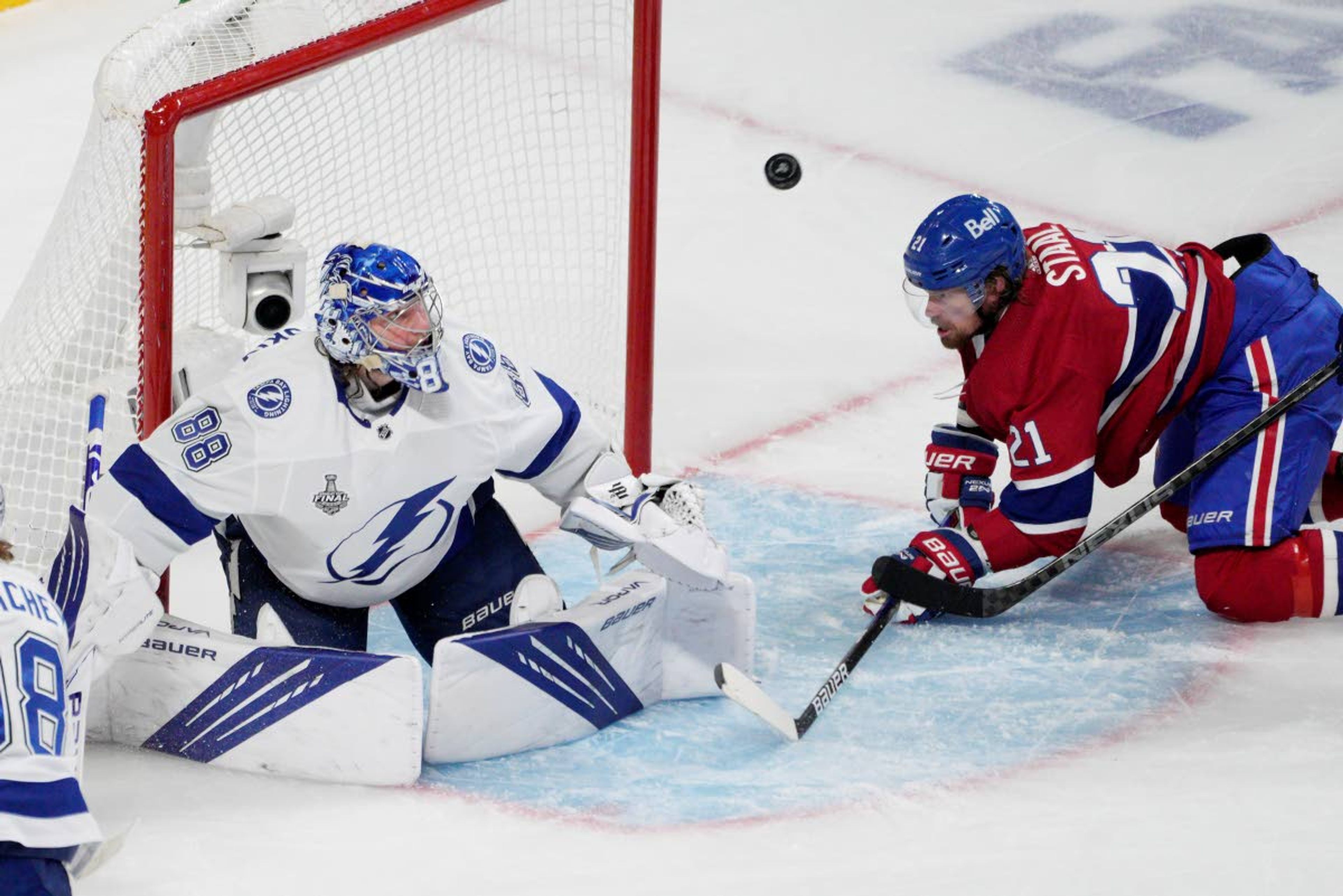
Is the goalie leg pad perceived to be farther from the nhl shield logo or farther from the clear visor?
the clear visor

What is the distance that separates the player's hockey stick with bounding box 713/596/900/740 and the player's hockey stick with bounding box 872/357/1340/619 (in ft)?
0.60

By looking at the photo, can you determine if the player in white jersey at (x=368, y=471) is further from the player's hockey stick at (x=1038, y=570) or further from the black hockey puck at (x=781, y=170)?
the black hockey puck at (x=781, y=170)

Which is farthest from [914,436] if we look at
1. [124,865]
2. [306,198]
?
[124,865]

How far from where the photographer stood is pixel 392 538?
3.54 m

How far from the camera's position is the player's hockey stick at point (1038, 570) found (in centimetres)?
396

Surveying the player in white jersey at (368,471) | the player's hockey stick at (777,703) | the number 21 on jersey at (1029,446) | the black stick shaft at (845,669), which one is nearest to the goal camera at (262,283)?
the player in white jersey at (368,471)

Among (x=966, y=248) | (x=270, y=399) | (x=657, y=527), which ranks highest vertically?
(x=966, y=248)

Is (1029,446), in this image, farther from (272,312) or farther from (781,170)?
(272,312)

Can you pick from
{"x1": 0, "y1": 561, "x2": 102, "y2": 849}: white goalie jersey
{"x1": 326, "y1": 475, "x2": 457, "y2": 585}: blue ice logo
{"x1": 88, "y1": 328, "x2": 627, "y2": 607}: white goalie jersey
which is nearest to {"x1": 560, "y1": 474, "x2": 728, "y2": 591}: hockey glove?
{"x1": 88, "y1": 328, "x2": 627, "y2": 607}: white goalie jersey

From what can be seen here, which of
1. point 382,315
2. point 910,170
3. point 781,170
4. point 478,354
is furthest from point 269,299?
point 910,170

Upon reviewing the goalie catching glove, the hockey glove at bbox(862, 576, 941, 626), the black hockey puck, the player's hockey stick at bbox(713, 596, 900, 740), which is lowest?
the hockey glove at bbox(862, 576, 941, 626)

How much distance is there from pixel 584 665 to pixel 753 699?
26 cm

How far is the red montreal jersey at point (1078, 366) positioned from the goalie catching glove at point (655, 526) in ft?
1.79

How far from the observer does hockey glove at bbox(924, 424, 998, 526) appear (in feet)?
13.6
